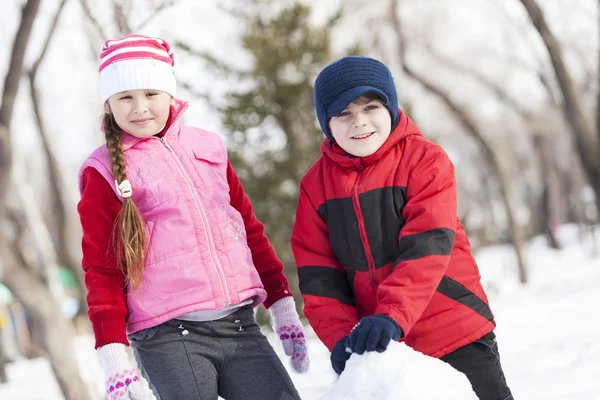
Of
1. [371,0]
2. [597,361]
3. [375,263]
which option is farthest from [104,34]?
[371,0]

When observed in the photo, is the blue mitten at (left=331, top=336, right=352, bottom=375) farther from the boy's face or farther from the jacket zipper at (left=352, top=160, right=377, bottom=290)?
the boy's face

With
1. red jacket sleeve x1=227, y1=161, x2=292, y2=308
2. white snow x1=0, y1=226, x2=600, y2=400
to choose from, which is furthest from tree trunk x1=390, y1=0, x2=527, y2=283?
red jacket sleeve x1=227, y1=161, x2=292, y2=308

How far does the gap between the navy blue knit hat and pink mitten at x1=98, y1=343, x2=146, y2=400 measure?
3.40 feet

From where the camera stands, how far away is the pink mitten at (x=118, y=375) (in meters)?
2.15

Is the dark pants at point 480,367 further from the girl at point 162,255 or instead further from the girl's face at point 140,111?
the girl's face at point 140,111

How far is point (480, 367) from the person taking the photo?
2230 mm

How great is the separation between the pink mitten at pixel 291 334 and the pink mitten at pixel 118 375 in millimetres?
605

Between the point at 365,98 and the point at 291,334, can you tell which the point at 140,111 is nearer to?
the point at 365,98

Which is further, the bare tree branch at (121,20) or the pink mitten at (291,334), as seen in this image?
the bare tree branch at (121,20)

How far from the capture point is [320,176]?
238cm

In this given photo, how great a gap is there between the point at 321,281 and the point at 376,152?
46 centimetres

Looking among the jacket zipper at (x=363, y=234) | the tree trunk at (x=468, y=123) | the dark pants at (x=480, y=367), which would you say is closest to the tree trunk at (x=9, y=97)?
the jacket zipper at (x=363, y=234)

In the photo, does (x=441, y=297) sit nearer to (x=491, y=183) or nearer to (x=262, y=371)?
(x=262, y=371)

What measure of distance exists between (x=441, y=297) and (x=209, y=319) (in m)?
0.79
